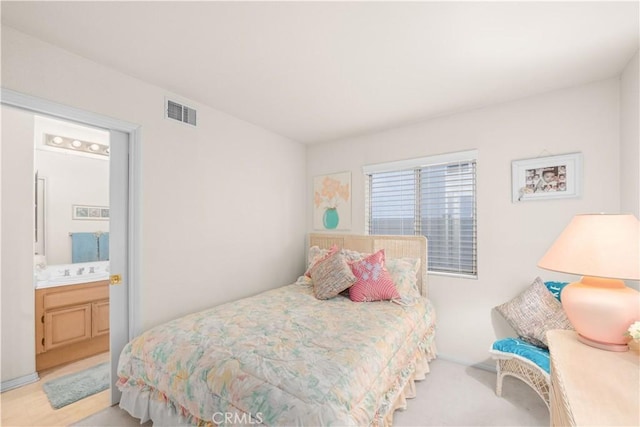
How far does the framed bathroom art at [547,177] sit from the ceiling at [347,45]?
62 cm

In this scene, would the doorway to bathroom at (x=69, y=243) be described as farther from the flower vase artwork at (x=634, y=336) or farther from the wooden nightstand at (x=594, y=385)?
the flower vase artwork at (x=634, y=336)

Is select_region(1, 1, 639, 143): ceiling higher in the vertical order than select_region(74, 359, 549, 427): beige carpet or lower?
higher

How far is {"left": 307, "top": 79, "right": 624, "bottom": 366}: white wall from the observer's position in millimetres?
2260

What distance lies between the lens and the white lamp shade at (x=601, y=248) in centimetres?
121

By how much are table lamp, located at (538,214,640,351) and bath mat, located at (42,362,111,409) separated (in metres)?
3.41

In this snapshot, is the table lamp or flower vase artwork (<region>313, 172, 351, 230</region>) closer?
the table lamp

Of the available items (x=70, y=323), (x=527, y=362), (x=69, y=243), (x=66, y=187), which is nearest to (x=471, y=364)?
(x=527, y=362)

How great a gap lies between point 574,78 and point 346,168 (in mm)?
2290

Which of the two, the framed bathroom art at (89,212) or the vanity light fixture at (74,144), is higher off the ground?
the vanity light fixture at (74,144)

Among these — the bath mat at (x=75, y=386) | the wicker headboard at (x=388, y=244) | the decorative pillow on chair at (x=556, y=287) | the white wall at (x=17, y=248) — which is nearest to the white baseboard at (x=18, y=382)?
the white wall at (x=17, y=248)

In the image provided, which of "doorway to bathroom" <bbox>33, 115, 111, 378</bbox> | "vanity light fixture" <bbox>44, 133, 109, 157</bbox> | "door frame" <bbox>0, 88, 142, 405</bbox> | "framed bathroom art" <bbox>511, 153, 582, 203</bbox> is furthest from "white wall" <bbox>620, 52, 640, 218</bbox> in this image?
"vanity light fixture" <bbox>44, 133, 109, 157</bbox>

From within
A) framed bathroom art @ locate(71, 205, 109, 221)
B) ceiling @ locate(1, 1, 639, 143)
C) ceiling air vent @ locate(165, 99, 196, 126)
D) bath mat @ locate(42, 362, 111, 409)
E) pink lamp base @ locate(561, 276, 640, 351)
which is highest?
ceiling @ locate(1, 1, 639, 143)

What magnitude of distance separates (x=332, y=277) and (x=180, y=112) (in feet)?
6.86

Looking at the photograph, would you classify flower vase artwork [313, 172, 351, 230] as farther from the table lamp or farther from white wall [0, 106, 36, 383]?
white wall [0, 106, 36, 383]
